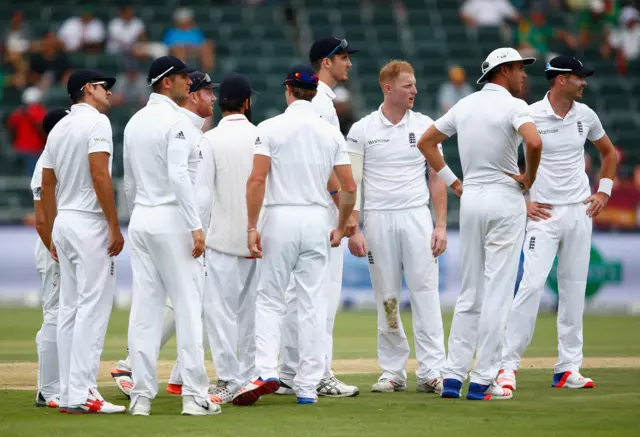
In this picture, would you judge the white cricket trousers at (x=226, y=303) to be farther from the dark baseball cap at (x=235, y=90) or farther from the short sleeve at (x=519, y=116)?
the short sleeve at (x=519, y=116)

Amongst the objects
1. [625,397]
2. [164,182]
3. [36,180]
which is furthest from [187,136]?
[625,397]

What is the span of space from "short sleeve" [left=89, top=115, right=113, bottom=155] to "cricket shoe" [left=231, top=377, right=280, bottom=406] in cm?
225

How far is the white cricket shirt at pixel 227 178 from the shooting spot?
1047 cm

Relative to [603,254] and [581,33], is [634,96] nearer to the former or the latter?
[581,33]

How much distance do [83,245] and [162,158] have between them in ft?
3.15

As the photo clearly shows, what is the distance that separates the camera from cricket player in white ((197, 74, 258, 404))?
1039 centimetres

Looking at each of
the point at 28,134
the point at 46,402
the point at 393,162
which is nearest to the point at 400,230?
the point at 393,162

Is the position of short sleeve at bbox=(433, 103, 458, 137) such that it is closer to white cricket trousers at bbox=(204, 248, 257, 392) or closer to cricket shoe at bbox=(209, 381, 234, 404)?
white cricket trousers at bbox=(204, 248, 257, 392)

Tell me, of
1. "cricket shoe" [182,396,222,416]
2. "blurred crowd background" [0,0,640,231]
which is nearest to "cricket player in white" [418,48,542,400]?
"cricket shoe" [182,396,222,416]

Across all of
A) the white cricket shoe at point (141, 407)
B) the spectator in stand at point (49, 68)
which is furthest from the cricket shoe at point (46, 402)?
the spectator in stand at point (49, 68)

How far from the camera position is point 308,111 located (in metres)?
10.2

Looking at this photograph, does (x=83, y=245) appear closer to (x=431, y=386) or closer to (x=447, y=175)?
(x=447, y=175)

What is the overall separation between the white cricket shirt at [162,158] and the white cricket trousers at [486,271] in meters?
2.43

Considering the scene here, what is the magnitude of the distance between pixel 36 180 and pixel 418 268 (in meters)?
3.58
